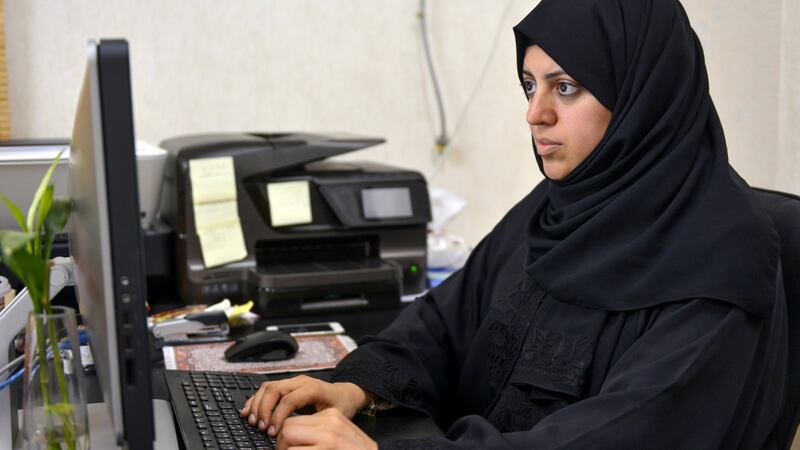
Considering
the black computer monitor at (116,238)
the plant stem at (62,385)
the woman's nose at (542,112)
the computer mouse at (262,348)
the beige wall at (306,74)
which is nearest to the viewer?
the black computer monitor at (116,238)

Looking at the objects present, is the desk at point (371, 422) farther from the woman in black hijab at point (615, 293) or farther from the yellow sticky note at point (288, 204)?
the yellow sticky note at point (288, 204)

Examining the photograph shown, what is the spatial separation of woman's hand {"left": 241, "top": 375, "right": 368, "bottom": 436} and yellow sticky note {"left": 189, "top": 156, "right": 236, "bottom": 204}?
850 millimetres

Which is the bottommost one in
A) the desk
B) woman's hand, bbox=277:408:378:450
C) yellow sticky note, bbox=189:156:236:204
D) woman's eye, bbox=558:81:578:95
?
the desk

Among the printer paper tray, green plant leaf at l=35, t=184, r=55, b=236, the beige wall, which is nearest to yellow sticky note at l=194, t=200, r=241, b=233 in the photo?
the printer paper tray

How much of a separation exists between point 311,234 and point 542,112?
0.92m

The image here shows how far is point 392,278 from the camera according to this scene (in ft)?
6.74

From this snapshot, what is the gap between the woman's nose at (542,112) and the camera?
125 centimetres

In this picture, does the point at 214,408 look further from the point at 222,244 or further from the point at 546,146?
the point at 222,244

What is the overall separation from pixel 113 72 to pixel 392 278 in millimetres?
1358

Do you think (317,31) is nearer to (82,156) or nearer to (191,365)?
(191,365)

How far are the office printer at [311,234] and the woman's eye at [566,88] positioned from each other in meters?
0.87

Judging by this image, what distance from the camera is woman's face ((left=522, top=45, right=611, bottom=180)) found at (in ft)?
4.07

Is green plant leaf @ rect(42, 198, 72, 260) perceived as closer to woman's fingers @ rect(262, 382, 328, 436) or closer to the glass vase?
the glass vase

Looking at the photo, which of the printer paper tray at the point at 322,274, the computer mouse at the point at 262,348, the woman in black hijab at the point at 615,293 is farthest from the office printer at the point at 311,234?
the woman in black hijab at the point at 615,293
